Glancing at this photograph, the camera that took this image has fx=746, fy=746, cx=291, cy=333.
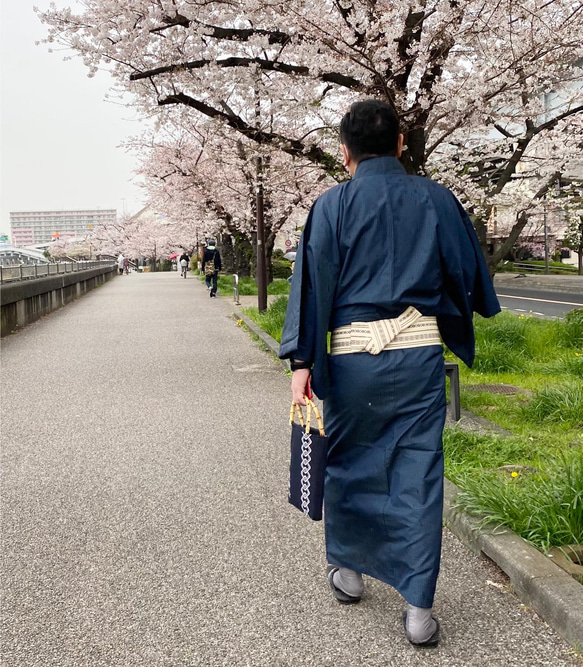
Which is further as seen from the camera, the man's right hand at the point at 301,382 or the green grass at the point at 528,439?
the green grass at the point at 528,439

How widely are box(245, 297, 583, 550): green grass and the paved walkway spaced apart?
29cm

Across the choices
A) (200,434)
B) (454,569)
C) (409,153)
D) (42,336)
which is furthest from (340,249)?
(42,336)

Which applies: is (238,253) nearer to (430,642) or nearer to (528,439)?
(528,439)

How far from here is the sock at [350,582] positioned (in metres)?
2.88

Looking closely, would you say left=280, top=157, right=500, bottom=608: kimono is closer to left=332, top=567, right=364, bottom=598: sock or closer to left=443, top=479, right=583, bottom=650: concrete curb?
left=332, top=567, right=364, bottom=598: sock

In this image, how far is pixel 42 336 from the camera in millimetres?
12547

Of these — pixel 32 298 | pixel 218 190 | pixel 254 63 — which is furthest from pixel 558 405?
pixel 218 190

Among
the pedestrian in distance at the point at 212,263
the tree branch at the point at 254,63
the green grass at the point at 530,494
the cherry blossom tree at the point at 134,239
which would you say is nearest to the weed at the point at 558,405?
the green grass at the point at 530,494

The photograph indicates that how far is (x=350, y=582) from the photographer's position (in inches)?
113

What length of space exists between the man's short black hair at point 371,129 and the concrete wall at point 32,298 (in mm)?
10568

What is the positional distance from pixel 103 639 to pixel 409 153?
6257 millimetres

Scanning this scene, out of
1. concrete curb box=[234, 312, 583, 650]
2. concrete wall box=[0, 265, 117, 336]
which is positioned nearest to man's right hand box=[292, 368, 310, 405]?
concrete curb box=[234, 312, 583, 650]

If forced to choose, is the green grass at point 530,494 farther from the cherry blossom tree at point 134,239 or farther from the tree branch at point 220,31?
the cherry blossom tree at point 134,239

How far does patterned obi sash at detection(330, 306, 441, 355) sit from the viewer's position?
8.71 feet
